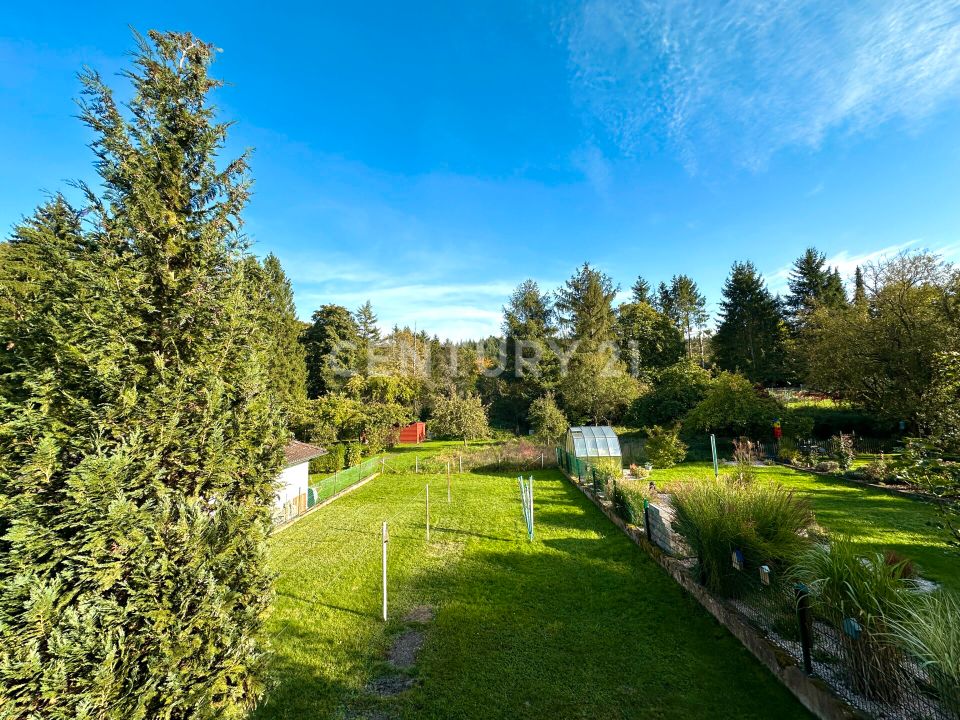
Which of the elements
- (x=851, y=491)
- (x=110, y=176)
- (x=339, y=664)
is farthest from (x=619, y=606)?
(x=851, y=491)

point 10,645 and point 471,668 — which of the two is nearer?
point 10,645

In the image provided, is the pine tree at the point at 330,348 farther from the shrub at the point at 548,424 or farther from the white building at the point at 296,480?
the white building at the point at 296,480

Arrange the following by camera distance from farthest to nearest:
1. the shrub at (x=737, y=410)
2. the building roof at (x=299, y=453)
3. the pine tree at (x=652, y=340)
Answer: the pine tree at (x=652, y=340) < the shrub at (x=737, y=410) < the building roof at (x=299, y=453)

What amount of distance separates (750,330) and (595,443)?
1313 inches

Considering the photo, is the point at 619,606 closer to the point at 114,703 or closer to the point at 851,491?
the point at 114,703

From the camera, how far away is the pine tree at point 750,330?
130 ft

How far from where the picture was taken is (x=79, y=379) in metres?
3.22

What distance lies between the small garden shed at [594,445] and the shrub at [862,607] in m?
14.4

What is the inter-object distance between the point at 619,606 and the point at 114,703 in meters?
6.79

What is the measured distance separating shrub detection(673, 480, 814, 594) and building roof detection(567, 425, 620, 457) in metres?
12.0

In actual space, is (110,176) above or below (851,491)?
above

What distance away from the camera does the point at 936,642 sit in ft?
10.9

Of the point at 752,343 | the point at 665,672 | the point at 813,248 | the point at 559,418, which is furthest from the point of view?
the point at 813,248

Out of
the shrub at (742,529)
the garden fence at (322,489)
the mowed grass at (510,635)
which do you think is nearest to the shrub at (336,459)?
the garden fence at (322,489)
